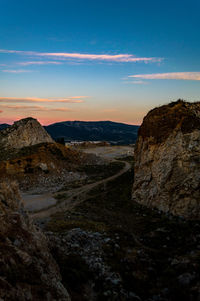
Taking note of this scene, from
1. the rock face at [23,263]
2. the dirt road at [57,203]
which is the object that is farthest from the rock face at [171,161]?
the rock face at [23,263]

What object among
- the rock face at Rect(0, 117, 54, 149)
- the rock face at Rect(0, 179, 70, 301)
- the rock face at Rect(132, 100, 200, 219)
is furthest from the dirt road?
the rock face at Rect(0, 117, 54, 149)

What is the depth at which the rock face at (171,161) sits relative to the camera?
24250 millimetres

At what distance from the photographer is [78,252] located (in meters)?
16.5

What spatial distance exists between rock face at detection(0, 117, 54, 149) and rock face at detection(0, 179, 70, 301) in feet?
210

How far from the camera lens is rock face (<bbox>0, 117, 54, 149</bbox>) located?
74312 millimetres

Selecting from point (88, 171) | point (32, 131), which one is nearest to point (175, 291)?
point (88, 171)

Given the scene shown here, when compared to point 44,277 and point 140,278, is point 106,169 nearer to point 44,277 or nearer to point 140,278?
point 140,278

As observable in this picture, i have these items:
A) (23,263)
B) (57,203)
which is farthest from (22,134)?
(23,263)

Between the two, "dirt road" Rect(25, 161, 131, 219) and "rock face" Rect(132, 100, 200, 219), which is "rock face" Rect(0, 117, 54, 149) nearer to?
"dirt road" Rect(25, 161, 131, 219)

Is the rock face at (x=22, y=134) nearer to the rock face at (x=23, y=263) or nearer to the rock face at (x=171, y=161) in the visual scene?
the rock face at (x=171, y=161)

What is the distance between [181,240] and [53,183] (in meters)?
29.6

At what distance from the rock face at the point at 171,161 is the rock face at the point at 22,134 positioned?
53705 mm

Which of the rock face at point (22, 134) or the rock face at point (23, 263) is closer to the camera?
the rock face at point (23, 263)

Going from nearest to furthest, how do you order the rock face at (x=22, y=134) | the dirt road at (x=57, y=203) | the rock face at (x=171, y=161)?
the rock face at (x=171, y=161)
the dirt road at (x=57, y=203)
the rock face at (x=22, y=134)
